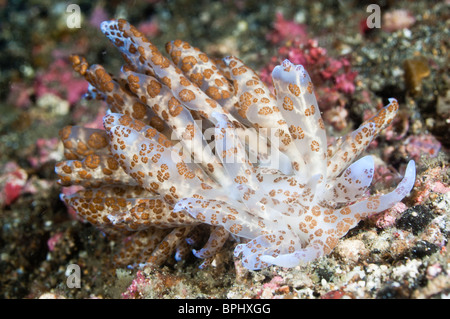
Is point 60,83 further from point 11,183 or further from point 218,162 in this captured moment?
point 218,162

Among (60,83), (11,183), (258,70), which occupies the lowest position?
(11,183)

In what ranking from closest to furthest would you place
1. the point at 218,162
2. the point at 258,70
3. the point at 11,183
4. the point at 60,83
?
the point at 218,162, the point at 258,70, the point at 11,183, the point at 60,83

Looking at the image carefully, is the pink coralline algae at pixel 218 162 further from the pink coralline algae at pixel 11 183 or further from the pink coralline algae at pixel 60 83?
the pink coralline algae at pixel 60 83

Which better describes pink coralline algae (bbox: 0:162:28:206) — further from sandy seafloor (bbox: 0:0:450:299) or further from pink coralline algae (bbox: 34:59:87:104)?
pink coralline algae (bbox: 34:59:87:104)

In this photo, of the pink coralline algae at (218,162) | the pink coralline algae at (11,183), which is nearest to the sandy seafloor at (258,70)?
the pink coralline algae at (11,183)

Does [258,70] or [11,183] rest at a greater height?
[258,70]

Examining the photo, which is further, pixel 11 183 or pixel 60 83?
pixel 60 83

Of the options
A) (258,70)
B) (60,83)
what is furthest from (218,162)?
(60,83)

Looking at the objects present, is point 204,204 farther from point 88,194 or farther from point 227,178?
point 88,194
